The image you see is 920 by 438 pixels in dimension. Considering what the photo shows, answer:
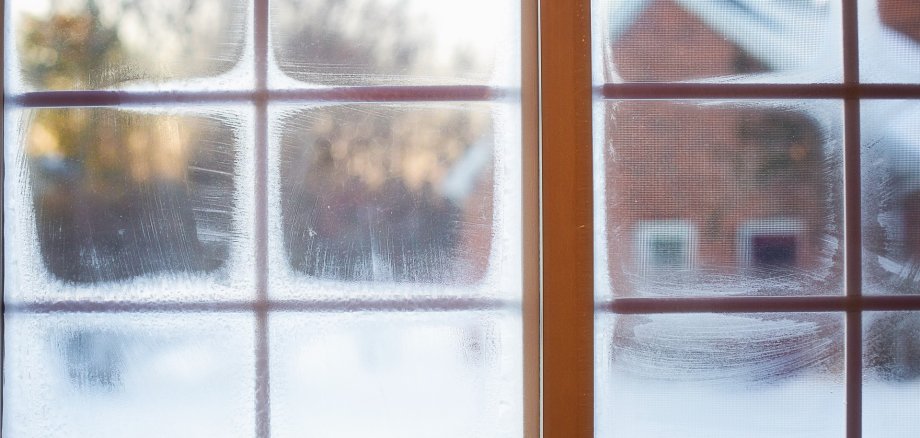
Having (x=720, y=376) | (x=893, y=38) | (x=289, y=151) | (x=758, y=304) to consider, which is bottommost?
(x=720, y=376)

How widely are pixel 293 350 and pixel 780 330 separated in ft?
3.02

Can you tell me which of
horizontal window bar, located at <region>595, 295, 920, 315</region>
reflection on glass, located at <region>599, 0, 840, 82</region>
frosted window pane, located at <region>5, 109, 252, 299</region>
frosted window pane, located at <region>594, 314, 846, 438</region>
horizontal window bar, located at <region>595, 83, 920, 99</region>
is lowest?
frosted window pane, located at <region>594, 314, 846, 438</region>

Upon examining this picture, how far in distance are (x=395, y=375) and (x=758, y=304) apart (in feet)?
2.29

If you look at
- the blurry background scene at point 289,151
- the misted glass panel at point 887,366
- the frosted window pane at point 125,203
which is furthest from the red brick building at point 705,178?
the frosted window pane at point 125,203

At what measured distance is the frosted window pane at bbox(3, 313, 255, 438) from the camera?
3.93 feet

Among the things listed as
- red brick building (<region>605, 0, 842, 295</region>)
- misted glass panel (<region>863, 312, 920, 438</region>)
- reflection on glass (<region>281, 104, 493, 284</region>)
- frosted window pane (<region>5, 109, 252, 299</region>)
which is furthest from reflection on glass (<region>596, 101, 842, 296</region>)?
frosted window pane (<region>5, 109, 252, 299</region>)

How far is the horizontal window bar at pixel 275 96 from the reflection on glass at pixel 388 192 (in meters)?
0.02

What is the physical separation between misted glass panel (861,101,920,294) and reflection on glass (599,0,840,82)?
0.14m

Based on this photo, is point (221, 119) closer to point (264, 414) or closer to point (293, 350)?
point (293, 350)

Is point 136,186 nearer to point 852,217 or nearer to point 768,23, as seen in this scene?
point 768,23

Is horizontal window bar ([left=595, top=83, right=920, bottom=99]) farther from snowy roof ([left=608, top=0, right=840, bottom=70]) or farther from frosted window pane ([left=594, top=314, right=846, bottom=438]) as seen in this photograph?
frosted window pane ([left=594, top=314, right=846, bottom=438])

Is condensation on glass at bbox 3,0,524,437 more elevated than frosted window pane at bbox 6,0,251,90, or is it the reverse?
frosted window pane at bbox 6,0,251,90

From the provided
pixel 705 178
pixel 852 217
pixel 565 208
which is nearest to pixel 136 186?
pixel 565 208

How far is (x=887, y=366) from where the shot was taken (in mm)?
1217
